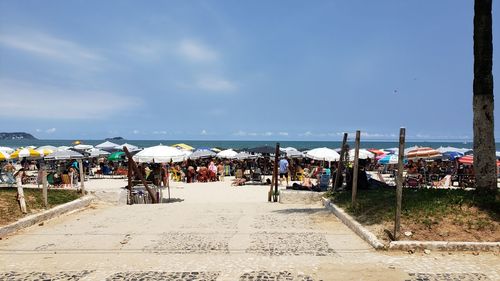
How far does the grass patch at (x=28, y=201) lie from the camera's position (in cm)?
912

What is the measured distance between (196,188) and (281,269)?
16.8 metres

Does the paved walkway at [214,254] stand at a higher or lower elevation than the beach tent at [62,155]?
lower

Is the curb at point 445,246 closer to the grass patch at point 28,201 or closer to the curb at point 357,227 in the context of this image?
the curb at point 357,227

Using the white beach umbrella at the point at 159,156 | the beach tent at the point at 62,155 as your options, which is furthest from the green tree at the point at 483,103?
the beach tent at the point at 62,155

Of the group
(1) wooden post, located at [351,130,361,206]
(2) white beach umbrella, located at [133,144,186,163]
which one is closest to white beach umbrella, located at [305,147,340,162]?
(2) white beach umbrella, located at [133,144,186,163]

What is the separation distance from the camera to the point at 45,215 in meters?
9.95

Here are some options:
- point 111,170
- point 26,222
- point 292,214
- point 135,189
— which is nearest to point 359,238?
point 292,214

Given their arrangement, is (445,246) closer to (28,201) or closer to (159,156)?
(28,201)

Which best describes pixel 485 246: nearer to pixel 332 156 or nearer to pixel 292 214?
pixel 292 214

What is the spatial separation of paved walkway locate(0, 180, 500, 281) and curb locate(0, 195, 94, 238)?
0.70ft

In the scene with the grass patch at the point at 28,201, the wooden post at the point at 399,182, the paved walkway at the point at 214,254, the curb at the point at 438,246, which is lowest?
the paved walkway at the point at 214,254

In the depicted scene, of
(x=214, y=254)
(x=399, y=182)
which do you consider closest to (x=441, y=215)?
(x=399, y=182)

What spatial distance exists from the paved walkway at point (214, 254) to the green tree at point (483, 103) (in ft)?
10.2

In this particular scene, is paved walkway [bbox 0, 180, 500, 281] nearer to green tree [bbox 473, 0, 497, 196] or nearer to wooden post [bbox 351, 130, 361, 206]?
wooden post [bbox 351, 130, 361, 206]
